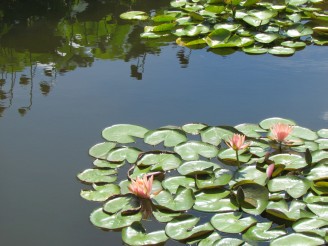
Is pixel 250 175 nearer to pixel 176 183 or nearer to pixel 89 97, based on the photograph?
pixel 176 183

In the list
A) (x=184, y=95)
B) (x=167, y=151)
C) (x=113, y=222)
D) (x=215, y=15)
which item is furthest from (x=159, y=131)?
(x=215, y=15)

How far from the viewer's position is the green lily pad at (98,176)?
2.78 metres

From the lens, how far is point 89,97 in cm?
371

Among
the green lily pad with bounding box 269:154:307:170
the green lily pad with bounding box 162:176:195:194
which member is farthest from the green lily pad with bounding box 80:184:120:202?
the green lily pad with bounding box 269:154:307:170

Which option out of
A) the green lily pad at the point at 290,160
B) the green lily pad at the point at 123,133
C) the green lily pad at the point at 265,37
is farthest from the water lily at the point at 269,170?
the green lily pad at the point at 265,37

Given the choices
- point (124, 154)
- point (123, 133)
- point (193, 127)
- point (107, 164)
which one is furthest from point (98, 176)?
point (193, 127)

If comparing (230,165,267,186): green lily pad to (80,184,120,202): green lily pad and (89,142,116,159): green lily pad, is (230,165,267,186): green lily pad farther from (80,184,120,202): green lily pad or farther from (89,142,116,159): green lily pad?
(89,142,116,159): green lily pad

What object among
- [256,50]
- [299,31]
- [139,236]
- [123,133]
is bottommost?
[139,236]

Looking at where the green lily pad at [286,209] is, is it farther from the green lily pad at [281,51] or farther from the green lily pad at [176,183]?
the green lily pad at [281,51]

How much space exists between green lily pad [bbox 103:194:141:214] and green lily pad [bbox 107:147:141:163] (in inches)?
13.9

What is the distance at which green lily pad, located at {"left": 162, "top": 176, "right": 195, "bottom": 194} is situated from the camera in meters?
2.66

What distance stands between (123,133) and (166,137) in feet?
0.84

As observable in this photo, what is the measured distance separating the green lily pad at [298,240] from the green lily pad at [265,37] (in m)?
2.35

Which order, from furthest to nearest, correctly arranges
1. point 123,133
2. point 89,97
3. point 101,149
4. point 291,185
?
point 89,97, point 123,133, point 101,149, point 291,185
